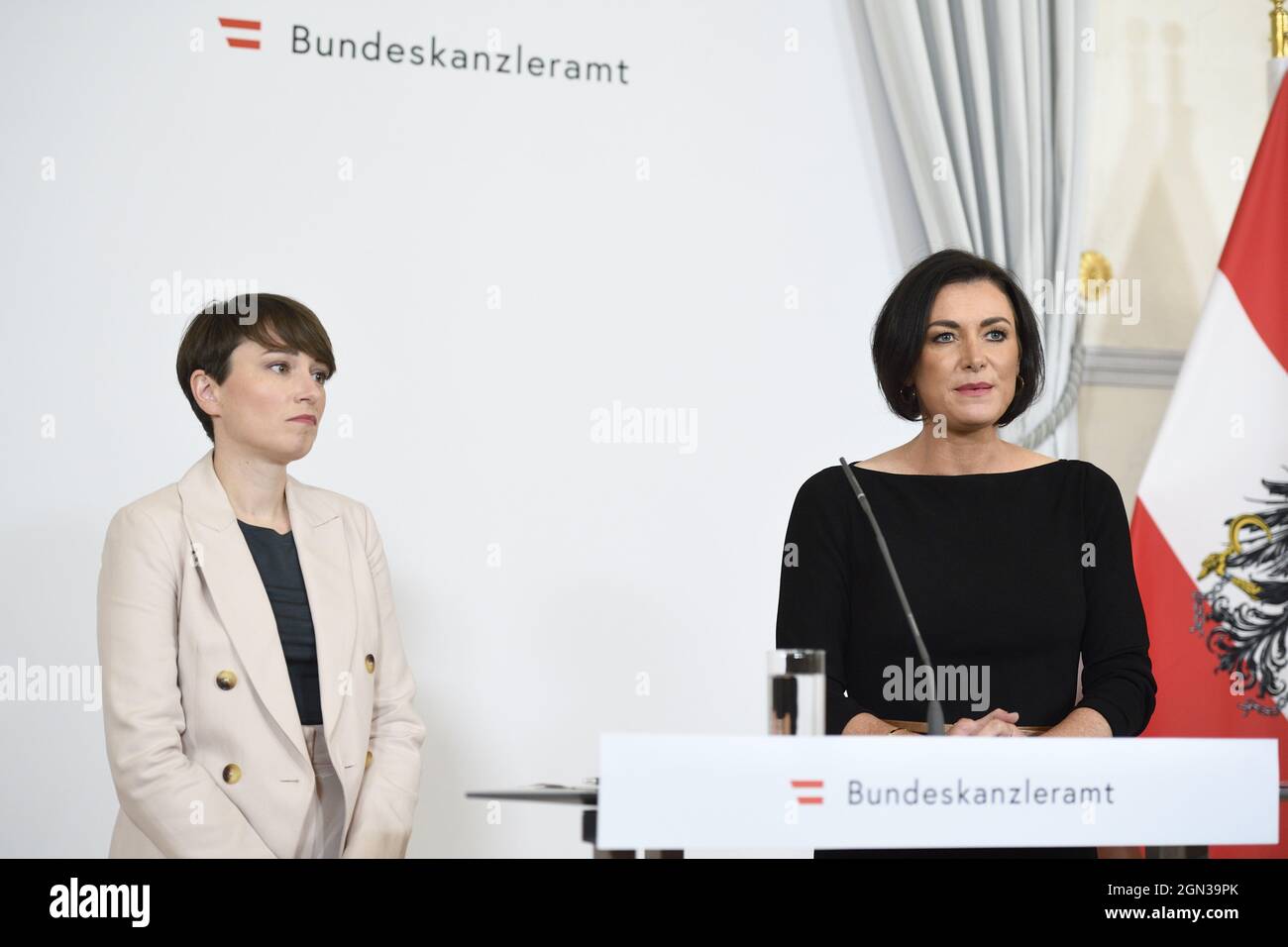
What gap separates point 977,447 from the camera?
7.27 ft

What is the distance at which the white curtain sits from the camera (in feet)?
11.7

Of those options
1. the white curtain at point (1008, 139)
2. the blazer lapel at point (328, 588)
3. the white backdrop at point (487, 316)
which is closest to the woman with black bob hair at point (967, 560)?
the blazer lapel at point (328, 588)

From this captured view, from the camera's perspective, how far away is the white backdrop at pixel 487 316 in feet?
10.0

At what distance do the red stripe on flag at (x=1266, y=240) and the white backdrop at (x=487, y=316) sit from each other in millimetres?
874

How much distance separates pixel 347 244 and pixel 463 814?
1416mm

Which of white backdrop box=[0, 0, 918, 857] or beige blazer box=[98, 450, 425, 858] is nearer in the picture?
beige blazer box=[98, 450, 425, 858]

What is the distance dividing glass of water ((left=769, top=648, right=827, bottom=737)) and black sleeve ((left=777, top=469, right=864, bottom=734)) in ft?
1.02

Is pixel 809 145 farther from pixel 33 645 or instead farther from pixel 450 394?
pixel 33 645

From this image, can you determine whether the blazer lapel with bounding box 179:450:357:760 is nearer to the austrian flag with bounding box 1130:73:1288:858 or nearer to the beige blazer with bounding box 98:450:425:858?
the beige blazer with bounding box 98:450:425:858

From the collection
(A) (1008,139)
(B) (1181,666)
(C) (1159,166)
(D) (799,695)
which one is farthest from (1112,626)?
(C) (1159,166)

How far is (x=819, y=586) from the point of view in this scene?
2045mm

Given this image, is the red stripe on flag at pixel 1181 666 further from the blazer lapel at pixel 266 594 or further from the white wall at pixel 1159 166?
the blazer lapel at pixel 266 594

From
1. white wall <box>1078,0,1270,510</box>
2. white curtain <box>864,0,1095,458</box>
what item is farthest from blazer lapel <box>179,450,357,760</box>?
white wall <box>1078,0,1270,510</box>
